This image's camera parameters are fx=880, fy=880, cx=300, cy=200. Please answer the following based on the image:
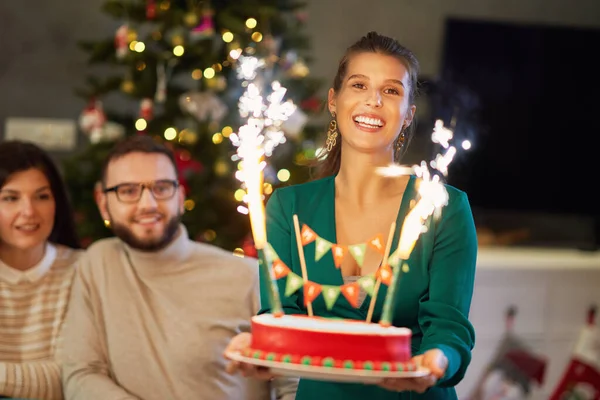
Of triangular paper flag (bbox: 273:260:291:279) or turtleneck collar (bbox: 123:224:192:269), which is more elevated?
triangular paper flag (bbox: 273:260:291:279)

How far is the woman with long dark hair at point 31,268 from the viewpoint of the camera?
221 cm

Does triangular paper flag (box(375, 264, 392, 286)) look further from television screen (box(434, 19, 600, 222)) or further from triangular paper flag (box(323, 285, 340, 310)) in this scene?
television screen (box(434, 19, 600, 222))

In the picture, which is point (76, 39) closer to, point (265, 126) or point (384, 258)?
point (265, 126)

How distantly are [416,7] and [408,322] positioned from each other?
3.31m

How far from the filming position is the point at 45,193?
232 cm

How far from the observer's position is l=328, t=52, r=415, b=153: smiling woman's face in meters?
1.58

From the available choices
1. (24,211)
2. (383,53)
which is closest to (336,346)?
(383,53)

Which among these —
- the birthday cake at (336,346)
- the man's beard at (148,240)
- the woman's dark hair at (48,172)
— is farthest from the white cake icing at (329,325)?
the woman's dark hair at (48,172)

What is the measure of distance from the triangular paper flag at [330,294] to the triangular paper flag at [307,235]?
10 cm

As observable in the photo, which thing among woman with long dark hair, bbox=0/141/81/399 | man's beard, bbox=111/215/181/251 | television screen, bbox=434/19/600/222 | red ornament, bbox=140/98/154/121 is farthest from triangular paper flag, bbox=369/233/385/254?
television screen, bbox=434/19/600/222

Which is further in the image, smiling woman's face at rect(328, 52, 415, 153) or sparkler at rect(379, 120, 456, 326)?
smiling woman's face at rect(328, 52, 415, 153)

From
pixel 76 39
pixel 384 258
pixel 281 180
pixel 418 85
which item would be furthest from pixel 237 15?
pixel 384 258

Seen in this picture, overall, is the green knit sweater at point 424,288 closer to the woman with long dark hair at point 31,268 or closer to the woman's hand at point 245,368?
the woman's hand at point 245,368

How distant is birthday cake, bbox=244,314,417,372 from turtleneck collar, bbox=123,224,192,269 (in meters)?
0.82
